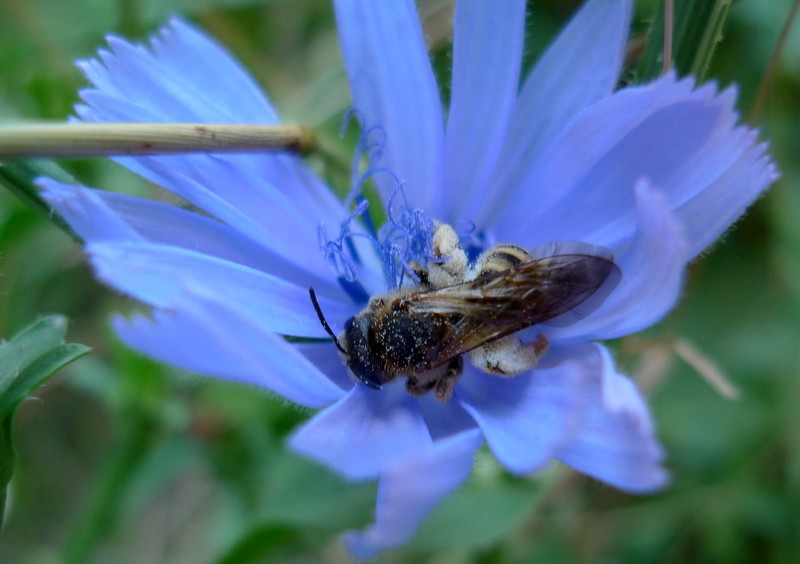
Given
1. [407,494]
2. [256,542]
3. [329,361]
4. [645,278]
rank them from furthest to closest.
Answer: [256,542] < [329,361] < [645,278] < [407,494]

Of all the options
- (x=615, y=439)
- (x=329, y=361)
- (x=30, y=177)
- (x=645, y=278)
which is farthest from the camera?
(x=329, y=361)

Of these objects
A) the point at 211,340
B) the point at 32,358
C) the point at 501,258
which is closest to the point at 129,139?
the point at 32,358

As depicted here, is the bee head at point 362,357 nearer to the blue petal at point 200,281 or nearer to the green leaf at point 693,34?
the blue petal at point 200,281

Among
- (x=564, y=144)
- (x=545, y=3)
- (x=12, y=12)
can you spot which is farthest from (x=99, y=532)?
(x=545, y=3)

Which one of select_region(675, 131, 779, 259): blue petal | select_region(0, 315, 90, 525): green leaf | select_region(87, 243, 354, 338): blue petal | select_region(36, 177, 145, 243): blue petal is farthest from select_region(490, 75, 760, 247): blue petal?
select_region(0, 315, 90, 525): green leaf

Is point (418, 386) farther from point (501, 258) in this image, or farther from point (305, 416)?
point (305, 416)
